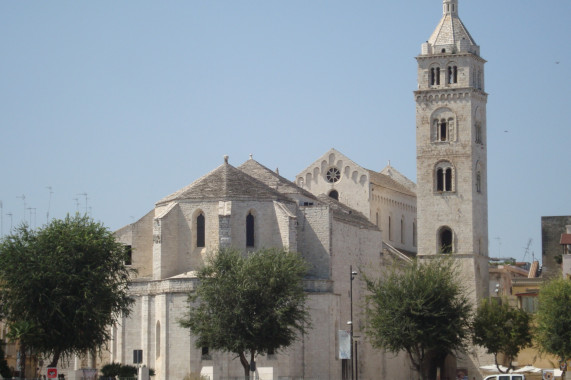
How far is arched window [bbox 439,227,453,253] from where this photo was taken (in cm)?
9138

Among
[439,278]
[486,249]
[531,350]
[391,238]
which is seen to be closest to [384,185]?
[391,238]

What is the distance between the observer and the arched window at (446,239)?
91.4 metres

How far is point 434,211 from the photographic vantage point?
9144cm

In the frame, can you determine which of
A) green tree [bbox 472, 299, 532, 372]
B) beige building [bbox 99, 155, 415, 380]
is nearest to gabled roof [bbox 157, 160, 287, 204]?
beige building [bbox 99, 155, 415, 380]

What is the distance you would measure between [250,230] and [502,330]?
17.0 meters

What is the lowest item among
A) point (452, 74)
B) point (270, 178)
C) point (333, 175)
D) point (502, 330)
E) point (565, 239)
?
point (502, 330)

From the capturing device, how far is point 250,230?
259ft

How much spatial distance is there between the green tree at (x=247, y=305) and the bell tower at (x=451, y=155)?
74.5ft

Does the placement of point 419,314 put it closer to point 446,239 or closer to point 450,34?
point 446,239

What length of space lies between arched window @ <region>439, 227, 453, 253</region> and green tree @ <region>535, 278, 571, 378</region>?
15654 mm

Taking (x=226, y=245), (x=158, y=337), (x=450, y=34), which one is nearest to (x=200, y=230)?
(x=226, y=245)

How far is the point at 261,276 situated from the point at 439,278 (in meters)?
10.9

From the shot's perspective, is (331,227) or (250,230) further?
(331,227)

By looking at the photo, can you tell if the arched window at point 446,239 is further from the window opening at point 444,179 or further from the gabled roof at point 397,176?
the gabled roof at point 397,176
